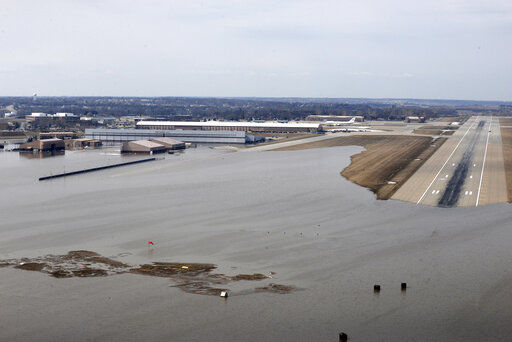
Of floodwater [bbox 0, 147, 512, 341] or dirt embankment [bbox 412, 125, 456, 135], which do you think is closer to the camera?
floodwater [bbox 0, 147, 512, 341]

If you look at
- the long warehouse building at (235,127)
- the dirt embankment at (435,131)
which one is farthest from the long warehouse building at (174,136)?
the dirt embankment at (435,131)

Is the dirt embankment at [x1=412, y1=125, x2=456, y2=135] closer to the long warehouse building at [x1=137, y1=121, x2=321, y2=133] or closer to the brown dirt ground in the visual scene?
the long warehouse building at [x1=137, y1=121, x2=321, y2=133]

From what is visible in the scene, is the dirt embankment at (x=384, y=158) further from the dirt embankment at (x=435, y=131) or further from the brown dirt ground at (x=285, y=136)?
the dirt embankment at (x=435, y=131)

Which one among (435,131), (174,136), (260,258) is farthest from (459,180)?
(435,131)

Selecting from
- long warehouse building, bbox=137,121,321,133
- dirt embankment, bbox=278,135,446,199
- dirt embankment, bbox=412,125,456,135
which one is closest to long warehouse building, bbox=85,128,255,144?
dirt embankment, bbox=278,135,446,199

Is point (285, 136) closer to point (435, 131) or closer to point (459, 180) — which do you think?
point (435, 131)

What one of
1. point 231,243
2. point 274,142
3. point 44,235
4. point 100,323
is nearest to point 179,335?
point 100,323
